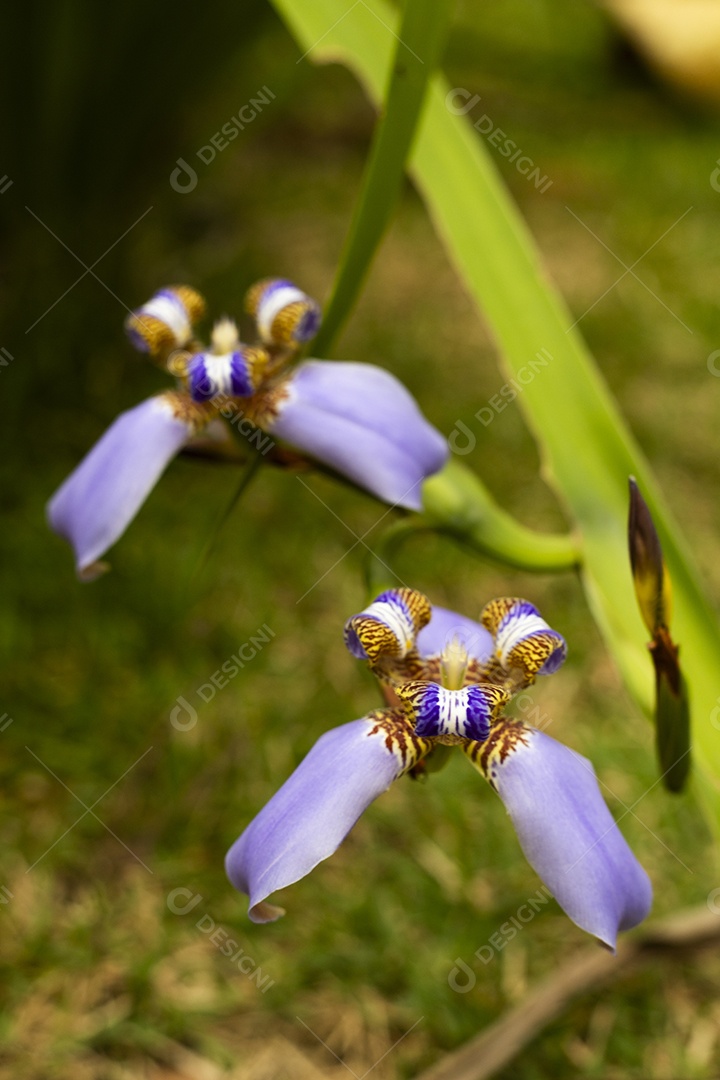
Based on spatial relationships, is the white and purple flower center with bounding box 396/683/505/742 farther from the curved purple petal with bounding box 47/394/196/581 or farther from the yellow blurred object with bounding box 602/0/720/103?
the yellow blurred object with bounding box 602/0/720/103

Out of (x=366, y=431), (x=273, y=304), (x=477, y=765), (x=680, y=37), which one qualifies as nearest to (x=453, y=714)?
(x=477, y=765)

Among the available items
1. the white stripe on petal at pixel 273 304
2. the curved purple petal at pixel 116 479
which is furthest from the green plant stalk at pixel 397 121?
the curved purple petal at pixel 116 479

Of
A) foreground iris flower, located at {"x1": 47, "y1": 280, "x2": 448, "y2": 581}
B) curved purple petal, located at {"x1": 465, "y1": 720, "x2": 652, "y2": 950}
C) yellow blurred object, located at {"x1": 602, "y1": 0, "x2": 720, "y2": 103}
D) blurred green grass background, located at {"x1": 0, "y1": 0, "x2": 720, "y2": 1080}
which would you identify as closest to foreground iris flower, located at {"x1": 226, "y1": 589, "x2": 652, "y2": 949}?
curved purple petal, located at {"x1": 465, "y1": 720, "x2": 652, "y2": 950}

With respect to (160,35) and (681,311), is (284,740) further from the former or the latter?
(681,311)

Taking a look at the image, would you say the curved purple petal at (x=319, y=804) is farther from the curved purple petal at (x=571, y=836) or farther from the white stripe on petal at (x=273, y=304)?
the white stripe on petal at (x=273, y=304)

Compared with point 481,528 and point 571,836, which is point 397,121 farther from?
point 571,836

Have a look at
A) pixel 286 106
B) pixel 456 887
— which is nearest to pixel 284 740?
pixel 456 887

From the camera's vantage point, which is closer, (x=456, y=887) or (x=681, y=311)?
(x=456, y=887)
